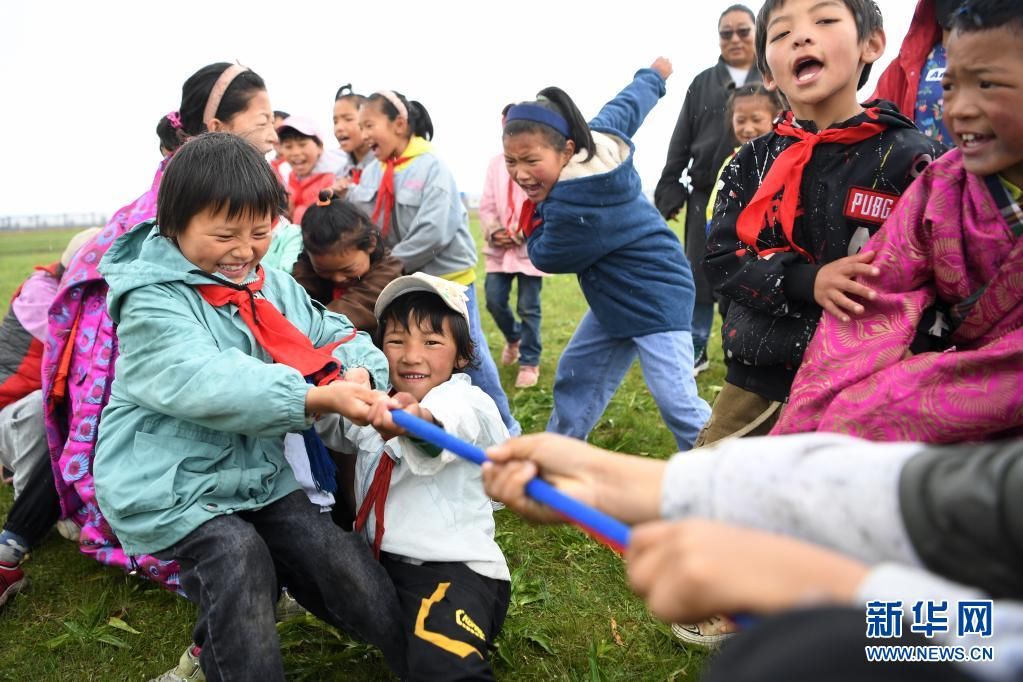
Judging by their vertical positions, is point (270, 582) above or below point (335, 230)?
below

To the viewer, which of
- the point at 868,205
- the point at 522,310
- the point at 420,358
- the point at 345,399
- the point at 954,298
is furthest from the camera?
the point at 522,310

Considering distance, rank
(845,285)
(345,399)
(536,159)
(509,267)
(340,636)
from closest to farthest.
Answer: (845,285)
(345,399)
(340,636)
(536,159)
(509,267)

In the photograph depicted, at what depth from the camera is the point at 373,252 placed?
4.37 meters

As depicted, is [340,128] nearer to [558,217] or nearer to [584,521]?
[558,217]

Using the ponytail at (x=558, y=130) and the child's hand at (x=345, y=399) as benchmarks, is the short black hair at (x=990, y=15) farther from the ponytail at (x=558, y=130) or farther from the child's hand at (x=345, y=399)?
the ponytail at (x=558, y=130)

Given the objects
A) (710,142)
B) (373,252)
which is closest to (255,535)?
(373,252)

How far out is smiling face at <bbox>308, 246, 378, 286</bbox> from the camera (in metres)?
4.20

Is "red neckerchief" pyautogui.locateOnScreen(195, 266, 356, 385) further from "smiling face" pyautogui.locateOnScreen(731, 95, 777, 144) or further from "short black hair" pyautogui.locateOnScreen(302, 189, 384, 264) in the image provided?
"smiling face" pyautogui.locateOnScreen(731, 95, 777, 144)

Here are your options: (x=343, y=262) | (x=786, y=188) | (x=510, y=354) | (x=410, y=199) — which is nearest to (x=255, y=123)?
(x=343, y=262)

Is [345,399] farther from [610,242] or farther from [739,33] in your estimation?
[739,33]

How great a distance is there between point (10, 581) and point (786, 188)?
3654 mm

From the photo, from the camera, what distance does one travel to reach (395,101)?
5.43 m

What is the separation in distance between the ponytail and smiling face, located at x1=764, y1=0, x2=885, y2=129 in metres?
1.44

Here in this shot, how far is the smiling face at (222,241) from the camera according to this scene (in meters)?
2.59
